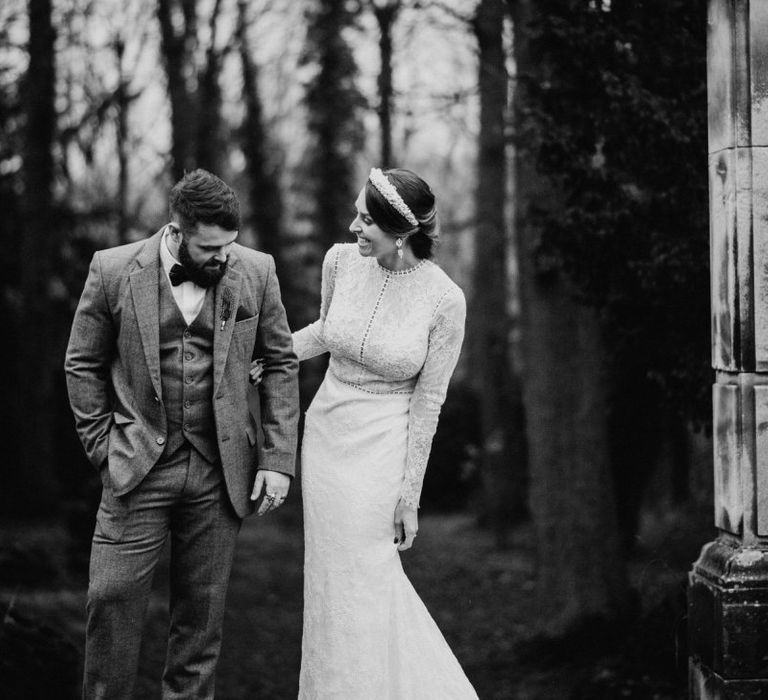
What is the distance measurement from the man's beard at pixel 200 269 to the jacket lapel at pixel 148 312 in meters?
0.13

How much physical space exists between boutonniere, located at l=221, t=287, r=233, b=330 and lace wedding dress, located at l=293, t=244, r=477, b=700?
25.1 inches

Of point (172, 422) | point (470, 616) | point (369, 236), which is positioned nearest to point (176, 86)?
point (470, 616)

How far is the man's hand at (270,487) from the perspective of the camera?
4.25 meters

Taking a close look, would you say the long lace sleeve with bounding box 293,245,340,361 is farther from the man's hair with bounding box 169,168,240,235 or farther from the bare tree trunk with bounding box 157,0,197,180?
the bare tree trunk with bounding box 157,0,197,180

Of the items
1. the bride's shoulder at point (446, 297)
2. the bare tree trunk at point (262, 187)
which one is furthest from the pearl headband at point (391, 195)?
the bare tree trunk at point (262, 187)

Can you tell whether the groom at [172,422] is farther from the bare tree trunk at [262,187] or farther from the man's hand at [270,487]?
the bare tree trunk at [262,187]

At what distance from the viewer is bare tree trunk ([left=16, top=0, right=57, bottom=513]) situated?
13.9 meters

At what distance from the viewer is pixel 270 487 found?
4.25m

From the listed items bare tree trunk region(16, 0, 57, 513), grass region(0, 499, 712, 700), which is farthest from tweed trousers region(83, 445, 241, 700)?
bare tree trunk region(16, 0, 57, 513)

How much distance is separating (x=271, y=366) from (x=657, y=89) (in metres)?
2.95

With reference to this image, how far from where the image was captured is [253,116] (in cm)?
2000

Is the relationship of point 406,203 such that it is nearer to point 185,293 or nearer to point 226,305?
point 226,305

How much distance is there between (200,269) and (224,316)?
0.22 m

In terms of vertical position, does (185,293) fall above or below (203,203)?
below
